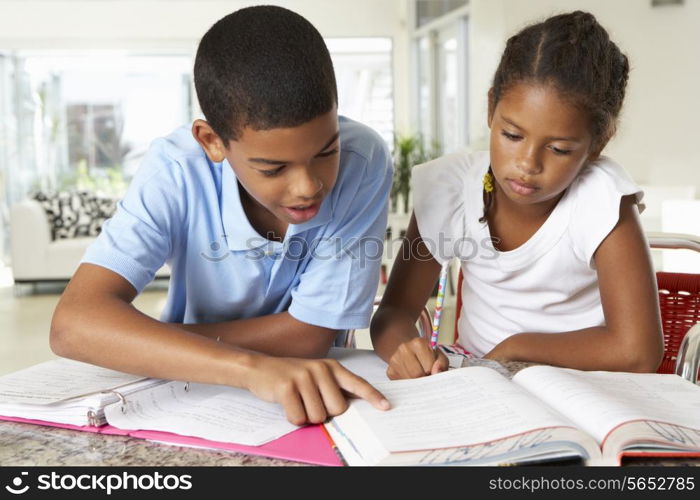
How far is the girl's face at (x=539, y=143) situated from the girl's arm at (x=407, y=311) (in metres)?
0.27

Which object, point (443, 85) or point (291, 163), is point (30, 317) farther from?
point (291, 163)

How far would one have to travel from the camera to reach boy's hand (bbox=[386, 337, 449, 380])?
3.29ft

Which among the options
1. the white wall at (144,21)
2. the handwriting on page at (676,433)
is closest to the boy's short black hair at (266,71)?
the handwriting on page at (676,433)

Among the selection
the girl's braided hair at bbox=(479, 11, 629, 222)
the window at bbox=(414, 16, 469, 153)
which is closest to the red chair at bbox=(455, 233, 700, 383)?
the girl's braided hair at bbox=(479, 11, 629, 222)

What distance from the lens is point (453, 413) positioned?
2.57ft

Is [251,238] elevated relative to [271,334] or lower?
elevated

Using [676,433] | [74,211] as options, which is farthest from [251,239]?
[74,211]

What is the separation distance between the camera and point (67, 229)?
260 inches

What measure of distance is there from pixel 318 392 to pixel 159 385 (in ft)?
0.81

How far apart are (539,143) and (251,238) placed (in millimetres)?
480

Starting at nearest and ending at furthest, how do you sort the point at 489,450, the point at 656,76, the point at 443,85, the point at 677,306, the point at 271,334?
1. the point at 489,450
2. the point at 271,334
3. the point at 677,306
4. the point at 656,76
5. the point at 443,85

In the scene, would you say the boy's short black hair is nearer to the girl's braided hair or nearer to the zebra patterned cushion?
the girl's braided hair

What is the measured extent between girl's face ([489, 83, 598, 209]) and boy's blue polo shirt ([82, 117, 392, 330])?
21cm
